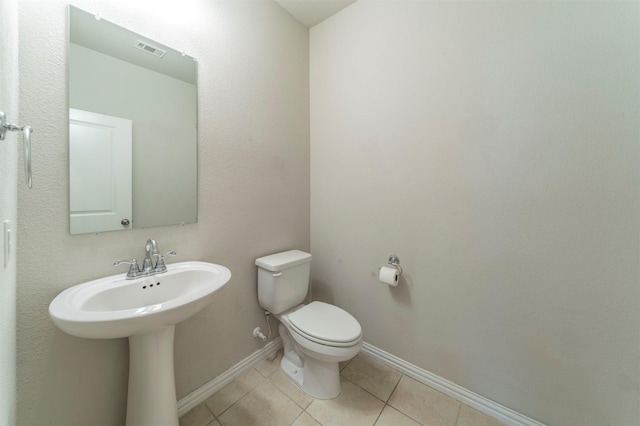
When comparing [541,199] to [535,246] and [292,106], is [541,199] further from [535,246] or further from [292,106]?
[292,106]

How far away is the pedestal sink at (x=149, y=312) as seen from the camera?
0.80 meters

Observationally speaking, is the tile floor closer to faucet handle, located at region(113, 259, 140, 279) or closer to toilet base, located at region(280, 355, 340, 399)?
toilet base, located at region(280, 355, 340, 399)

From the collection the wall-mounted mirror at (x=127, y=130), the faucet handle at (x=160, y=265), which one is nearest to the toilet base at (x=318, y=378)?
the faucet handle at (x=160, y=265)

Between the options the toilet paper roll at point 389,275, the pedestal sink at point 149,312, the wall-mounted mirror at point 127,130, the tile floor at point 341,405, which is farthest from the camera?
the toilet paper roll at point 389,275

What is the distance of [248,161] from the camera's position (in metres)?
1.51

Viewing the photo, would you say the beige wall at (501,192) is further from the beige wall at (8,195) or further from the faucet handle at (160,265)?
the beige wall at (8,195)

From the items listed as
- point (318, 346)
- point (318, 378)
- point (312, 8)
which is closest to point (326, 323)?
point (318, 346)

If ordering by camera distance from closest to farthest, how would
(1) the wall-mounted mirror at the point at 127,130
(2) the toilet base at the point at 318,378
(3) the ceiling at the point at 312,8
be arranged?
(1) the wall-mounted mirror at the point at 127,130, (2) the toilet base at the point at 318,378, (3) the ceiling at the point at 312,8

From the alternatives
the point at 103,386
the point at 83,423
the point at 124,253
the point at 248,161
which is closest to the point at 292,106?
the point at 248,161

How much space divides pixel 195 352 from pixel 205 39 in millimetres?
1719

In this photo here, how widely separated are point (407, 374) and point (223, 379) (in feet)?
3.76

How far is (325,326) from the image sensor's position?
1.33 metres

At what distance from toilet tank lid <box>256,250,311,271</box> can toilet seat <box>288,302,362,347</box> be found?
0.30 meters

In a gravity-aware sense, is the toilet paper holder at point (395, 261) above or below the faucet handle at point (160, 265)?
below
